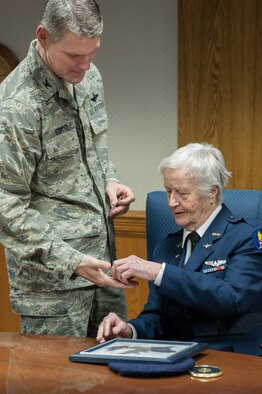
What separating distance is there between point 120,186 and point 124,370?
3.46ft

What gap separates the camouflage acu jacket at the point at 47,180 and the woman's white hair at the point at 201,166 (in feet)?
1.04

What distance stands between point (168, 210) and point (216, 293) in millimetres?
664

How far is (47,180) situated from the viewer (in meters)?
2.75

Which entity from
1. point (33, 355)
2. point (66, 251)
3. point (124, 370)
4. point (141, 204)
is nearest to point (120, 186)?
point (66, 251)

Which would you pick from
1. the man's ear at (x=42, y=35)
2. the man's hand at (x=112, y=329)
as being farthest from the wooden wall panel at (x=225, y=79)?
the man's hand at (x=112, y=329)

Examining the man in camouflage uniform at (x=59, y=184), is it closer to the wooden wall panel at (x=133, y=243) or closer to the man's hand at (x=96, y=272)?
the man's hand at (x=96, y=272)

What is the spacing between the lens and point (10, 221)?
264cm

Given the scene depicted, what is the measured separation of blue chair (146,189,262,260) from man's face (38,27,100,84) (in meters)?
0.69

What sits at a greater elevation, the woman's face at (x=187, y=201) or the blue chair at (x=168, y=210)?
the woman's face at (x=187, y=201)

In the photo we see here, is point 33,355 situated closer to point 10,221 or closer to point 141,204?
point 10,221

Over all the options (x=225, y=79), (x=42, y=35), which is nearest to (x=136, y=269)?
(x=42, y=35)

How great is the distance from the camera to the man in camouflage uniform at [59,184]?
259 centimetres

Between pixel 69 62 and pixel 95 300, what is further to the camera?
pixel 95 300

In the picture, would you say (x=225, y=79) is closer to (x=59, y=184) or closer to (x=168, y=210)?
(x=168, y=210)
